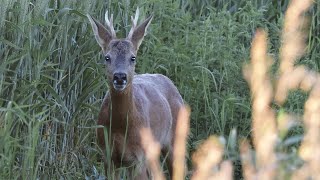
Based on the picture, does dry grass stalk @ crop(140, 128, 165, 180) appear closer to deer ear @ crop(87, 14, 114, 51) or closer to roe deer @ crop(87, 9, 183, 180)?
roe deer @ crop(87, 9, 183, 180)

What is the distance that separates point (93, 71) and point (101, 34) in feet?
1.22

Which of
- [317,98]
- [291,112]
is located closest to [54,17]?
[291,112]

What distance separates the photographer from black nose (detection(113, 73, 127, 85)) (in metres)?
7.40

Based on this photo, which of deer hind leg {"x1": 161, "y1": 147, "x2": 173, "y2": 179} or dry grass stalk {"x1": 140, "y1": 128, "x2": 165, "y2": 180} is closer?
dry grass stalk {"x1": 140, "y1": 128, "x2": 165, "y2": 180}

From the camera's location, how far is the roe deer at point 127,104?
749cm

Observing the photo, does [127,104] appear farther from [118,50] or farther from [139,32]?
[139,32]

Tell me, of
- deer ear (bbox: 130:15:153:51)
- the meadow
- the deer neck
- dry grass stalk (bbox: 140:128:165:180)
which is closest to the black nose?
the deer neck

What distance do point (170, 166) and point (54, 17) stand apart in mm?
1812

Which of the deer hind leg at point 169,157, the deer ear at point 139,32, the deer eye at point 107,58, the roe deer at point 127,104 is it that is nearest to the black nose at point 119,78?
the roe deer at point 127,104

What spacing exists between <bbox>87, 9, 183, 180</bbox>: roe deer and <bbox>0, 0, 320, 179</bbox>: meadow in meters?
0.21

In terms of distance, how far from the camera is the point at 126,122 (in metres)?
7.60

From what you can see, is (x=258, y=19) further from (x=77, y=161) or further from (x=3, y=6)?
(x=3, y=6)

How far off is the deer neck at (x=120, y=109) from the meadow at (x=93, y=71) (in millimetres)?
249

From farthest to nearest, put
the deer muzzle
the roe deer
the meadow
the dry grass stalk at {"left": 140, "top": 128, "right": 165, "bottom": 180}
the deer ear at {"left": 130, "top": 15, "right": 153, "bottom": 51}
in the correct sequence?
the deer ear at {"left": 130, "top": 15, "right": 153, "bottom": 51} → the roe deer → the deer muzzle → the meadow → the dry grass stalk at {"left": 140, "top": 128, "right": 165, "bottom": 180}
